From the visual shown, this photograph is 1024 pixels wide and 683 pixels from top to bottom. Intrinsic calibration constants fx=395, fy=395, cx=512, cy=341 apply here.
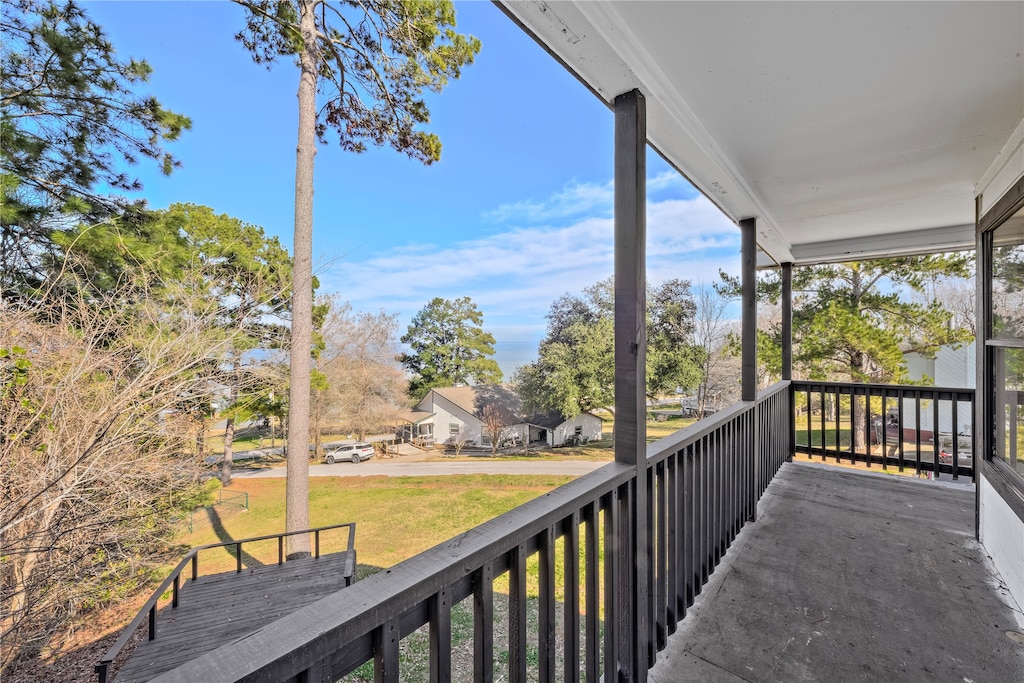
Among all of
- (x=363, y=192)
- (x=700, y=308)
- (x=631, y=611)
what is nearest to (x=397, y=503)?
(x=363, y=192)

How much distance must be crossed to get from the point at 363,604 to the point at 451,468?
987 cm

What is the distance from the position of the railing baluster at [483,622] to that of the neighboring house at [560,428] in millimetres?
10550

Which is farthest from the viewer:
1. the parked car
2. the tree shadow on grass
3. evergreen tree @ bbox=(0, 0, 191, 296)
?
the parked car

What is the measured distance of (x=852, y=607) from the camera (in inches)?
66.2

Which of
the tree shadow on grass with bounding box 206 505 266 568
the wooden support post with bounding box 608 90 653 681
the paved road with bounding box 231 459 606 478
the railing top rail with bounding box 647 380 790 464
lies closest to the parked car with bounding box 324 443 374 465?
the paved road with bounding box 231 459 606 478

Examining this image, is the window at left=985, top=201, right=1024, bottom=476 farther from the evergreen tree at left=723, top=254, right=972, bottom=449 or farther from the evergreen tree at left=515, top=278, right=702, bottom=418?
the evergreen tree at left=515, top=278, right=702, bottom=418

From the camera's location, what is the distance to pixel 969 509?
8.79 feet

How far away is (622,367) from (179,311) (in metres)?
6.34

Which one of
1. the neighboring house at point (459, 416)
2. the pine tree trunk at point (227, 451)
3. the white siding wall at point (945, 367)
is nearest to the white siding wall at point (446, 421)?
the neighboring house at point (459, 416)

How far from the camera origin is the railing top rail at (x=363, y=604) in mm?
456

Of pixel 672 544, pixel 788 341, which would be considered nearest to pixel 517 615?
pixel 672 544

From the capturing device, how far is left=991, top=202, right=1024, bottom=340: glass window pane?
174 centimetres

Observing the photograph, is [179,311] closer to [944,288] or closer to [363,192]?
[363,192]

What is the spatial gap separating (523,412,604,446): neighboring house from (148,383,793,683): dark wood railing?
9.08m
